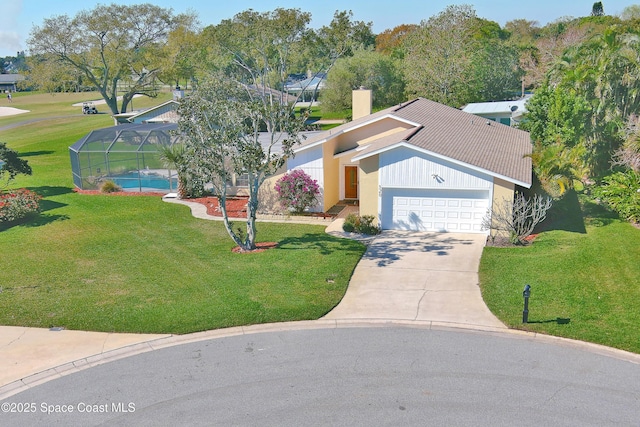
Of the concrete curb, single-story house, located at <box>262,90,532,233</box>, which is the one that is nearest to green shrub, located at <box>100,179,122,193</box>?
single-story house, located at <box>262,90,532,233</box>

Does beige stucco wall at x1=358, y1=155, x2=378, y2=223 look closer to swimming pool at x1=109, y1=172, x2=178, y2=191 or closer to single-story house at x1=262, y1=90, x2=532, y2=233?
single-story house at x1=262, y1=90, x2=532, y2=233

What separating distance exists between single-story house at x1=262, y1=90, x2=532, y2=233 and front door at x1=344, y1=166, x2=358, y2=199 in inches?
39.3

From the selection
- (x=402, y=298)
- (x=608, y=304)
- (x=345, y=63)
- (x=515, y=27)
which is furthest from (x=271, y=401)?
(x=515, y=27)

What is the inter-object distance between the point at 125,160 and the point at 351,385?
2382cm

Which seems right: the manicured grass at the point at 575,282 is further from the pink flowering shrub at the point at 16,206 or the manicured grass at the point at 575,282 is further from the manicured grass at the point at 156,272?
the pink flowering shrub at the point at 16,206

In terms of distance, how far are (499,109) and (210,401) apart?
3668 cm

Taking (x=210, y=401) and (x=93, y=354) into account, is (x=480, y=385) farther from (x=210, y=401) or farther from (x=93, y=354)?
(x=93, y=354)

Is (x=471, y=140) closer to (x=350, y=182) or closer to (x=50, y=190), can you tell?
(x=350, y=182)


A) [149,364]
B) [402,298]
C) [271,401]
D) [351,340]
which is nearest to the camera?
[271,401]

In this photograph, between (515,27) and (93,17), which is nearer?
(93,17)

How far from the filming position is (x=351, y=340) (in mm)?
12781

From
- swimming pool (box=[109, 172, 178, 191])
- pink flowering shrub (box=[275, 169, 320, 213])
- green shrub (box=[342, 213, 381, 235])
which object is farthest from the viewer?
swimming pool (box=[109, 172, 178, 191])

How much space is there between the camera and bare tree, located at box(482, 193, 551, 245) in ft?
63.3

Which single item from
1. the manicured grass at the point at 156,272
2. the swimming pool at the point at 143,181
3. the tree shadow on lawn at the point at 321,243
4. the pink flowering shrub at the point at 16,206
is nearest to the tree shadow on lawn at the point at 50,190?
the swimming pool at the point at 143,181
